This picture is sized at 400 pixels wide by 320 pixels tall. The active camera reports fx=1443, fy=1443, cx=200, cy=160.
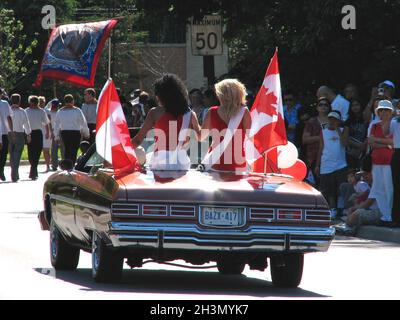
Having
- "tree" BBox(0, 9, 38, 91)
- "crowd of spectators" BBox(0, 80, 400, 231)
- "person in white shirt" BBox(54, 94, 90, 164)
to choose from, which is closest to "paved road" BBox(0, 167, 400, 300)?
"crowd of spectators" BBox(0, 80, 400, 231)

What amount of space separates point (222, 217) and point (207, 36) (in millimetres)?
16178

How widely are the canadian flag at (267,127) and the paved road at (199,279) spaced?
1094 mm

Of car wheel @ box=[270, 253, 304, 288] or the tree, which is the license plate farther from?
the tree

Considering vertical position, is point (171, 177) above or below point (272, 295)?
above

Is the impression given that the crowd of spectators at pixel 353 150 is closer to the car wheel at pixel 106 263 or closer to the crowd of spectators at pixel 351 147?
the crowd of spectators at pixel 351 147

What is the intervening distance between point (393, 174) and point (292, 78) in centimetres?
943

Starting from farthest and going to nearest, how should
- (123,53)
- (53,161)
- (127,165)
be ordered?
(123,53) < (53,161) < (127,165)

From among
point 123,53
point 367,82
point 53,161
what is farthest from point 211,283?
point 123,53

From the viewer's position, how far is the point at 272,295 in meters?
11.4

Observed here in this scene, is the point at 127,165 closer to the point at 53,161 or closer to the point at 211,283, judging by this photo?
the point at 211,283

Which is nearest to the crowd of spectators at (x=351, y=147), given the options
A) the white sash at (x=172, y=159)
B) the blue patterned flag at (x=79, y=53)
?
the blue patterned flag at (x=79, y=53)

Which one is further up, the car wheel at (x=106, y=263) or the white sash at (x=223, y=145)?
the white sash at (x=223, y=145)

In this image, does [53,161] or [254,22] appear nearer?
[254,22]

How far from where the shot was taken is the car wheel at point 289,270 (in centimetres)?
1189
